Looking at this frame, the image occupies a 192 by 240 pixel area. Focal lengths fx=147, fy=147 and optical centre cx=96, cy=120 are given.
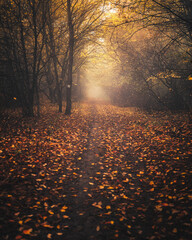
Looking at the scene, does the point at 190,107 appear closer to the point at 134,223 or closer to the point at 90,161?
the point at 90,161

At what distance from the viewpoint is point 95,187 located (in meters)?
4.36

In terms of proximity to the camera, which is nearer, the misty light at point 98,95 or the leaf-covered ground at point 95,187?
the leaf-covered ground at point 95,187

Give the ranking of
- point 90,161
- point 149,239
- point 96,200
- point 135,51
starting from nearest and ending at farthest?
point 149,239, point 96,200, point 90,161, point 135,51

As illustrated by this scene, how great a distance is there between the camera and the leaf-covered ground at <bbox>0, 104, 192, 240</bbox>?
9.64ft

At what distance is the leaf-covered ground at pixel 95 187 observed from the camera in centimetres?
294

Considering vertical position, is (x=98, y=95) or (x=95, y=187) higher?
(x=98, y=95)

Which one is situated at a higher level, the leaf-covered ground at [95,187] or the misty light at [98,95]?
the misty light at [98,95]

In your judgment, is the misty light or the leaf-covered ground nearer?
the leaf-covered ground

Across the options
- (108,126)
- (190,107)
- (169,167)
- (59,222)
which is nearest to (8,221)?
(59,222)

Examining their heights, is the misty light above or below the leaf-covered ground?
above

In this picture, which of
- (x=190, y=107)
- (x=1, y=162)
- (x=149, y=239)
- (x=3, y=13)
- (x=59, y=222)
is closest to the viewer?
(x=149, y=239)

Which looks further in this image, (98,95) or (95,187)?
(98,95)

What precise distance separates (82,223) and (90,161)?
2.83m

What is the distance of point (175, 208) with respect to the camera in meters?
3.28
